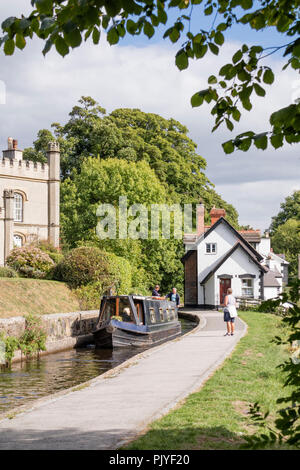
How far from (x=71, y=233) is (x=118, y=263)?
13.9 m

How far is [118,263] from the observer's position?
33656mm

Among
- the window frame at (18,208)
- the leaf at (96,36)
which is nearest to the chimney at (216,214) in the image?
the window frame at (18,208)

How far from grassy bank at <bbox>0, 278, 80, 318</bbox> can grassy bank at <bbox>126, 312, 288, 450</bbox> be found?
12868 mm

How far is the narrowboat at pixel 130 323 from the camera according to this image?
2377cm

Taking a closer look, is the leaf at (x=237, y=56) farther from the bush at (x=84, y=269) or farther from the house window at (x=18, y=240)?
the house window at (x=18, y=240)

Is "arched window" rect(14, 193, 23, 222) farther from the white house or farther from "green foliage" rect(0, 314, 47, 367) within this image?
"green foliage" rect(0, 314, 47, 367)

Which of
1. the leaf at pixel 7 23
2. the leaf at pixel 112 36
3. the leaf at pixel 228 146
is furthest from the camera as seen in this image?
the leaf at pixel 228 146

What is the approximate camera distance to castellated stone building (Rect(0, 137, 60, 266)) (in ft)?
149

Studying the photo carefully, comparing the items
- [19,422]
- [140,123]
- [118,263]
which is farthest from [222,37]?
[140,123]

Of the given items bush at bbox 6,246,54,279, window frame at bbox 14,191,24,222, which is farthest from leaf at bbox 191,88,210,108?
window frame at bbox 14,191,24,222

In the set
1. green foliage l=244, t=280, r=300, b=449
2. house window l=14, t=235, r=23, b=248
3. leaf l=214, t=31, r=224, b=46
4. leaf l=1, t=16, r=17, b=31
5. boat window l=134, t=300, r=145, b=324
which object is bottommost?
boat window l=134, t=300, r=145, b=324

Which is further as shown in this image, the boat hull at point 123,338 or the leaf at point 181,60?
the boat hull at point 123,338

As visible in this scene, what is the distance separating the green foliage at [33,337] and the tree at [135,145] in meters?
32.4

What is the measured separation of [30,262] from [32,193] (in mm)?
13862
